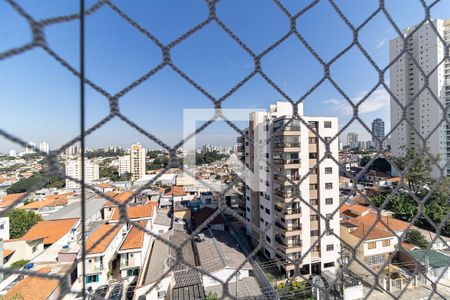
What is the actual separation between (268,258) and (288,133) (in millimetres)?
2670

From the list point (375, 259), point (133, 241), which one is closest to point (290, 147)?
point (375, 259)

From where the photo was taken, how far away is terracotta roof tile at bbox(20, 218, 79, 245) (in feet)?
15.7

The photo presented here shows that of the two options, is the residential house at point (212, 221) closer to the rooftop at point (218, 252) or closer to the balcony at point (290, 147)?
the rooftop at point (218, 252)

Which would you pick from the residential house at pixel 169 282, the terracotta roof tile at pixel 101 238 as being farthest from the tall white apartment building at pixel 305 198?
the terracotta roof tile at pixel 101 238

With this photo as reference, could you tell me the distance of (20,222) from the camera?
5594 millimetres

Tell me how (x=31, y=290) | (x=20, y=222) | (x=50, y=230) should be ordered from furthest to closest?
(x=20, y=222), (x=50, y=230), (x=31, y=290)

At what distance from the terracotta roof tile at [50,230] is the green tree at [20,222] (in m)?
0.70

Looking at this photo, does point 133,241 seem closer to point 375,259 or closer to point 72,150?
point 72,150

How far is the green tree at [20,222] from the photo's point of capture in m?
5.46

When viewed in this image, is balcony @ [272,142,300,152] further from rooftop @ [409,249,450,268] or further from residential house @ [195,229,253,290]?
rooftop @ [409,249,450,268]

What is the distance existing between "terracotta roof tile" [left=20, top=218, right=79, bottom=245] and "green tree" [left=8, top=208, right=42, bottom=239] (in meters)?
0.70

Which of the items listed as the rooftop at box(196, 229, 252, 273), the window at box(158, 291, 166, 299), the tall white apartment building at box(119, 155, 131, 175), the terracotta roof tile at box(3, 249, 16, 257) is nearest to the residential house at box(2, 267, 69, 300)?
the window at box(158, 291, 166, 299)

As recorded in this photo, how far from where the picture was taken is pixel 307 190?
11.9ft

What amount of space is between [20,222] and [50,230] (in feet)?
4.22
